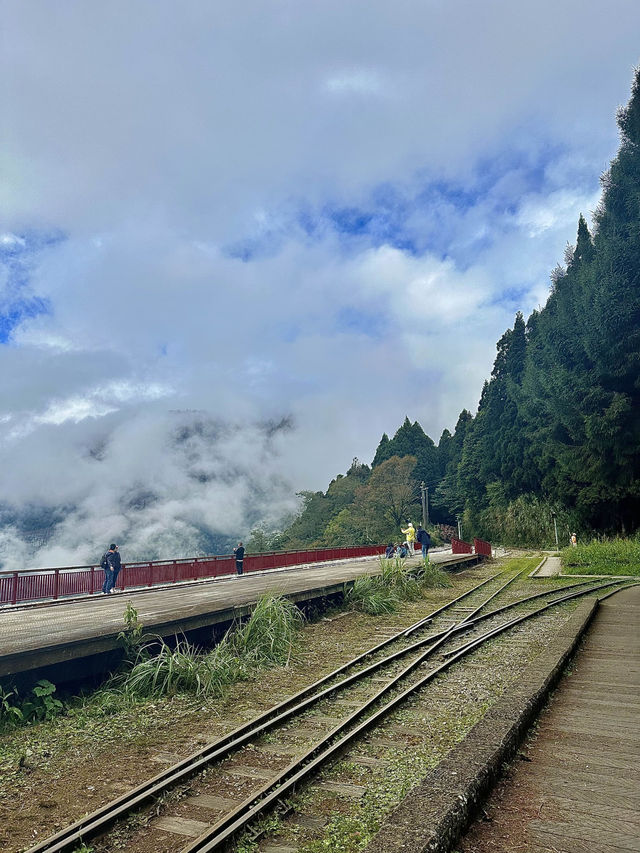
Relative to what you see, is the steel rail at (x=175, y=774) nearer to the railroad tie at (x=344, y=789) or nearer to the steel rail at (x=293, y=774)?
the steel rail at (x=293, y=774)

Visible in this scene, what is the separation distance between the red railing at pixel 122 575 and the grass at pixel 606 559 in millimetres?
12526

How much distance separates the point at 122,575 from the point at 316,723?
12.7 m

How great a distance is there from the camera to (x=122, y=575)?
16891mm

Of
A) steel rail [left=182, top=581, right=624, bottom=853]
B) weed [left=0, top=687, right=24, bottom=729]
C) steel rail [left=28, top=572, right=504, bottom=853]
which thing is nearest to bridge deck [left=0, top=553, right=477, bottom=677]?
weed [left=0, top=687, right=24, bottom=729]

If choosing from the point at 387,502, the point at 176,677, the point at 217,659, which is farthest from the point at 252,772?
the point at 387,502

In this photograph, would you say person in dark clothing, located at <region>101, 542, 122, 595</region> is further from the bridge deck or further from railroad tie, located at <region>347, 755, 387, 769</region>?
railroad tie, located at <region>347, 755, 387, 769</region>

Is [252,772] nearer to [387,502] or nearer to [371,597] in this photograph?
[371,597]

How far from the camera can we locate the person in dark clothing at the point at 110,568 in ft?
51.4

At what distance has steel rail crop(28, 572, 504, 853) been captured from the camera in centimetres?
350

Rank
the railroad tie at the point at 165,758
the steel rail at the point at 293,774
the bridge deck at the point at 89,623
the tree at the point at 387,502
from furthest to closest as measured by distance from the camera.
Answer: the tree at the point at 387,502 < the bridge deck at the point at 89,623 < the railroad tie at the point at 165,758 < the steel rail at the point at 293,774

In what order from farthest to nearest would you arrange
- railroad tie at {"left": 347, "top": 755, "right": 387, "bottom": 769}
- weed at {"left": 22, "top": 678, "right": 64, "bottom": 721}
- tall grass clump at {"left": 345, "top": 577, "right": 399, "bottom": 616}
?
tall grass clump at {"left": 345, "top": 577, "right": 399, "bottom": 616} < weed at {"left": 22, "top": 678, "right": 64, "bottom": 721} < railroad tie at {"left": 347, "top": 755, "right": 387, "bottom": 769}

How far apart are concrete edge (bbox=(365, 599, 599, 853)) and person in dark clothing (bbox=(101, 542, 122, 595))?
12844 mm

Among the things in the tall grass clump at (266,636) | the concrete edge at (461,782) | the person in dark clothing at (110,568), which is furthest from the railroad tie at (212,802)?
the person in dark clothing at (110,568)

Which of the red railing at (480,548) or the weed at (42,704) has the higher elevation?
the weed at (42,704)
